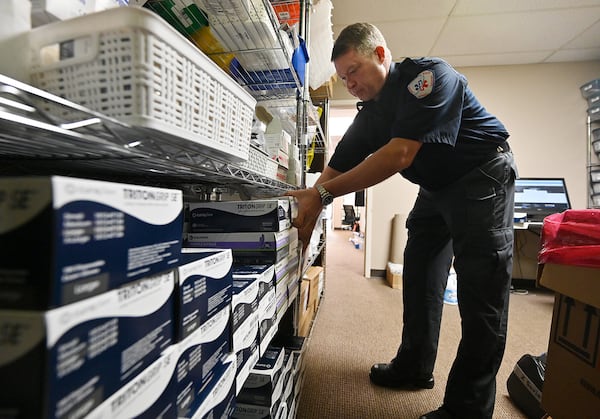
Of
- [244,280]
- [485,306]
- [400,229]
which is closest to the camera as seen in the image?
[244,280]

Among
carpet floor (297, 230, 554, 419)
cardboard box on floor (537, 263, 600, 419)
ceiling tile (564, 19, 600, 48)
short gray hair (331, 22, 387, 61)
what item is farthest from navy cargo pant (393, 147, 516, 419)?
ceiling tile (564, 19, 600, 48)

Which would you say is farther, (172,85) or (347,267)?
(347,267)

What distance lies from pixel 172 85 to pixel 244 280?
40 centimetres

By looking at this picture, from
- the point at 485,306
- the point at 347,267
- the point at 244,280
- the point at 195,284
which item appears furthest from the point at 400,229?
the point at 195,284

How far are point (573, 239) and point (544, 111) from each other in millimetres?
2785

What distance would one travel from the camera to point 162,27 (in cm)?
32

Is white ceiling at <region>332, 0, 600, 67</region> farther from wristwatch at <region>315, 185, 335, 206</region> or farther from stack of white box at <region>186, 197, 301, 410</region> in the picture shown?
stack of white box at <region>186, 197, 301, 410</region>

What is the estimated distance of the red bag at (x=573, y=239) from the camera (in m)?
0.74

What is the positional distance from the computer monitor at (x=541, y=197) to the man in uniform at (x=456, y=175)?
7.17ft

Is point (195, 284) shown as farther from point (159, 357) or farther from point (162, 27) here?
point (162, 27)

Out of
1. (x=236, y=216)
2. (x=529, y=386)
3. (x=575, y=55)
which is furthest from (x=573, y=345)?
(x=575, y=55)

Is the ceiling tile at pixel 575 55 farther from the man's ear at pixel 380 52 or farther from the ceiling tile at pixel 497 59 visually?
the man's ear at pixel 380 52

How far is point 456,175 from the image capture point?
0.98 m

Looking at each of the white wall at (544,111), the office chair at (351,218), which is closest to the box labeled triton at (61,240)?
the white wall at (544,111)
